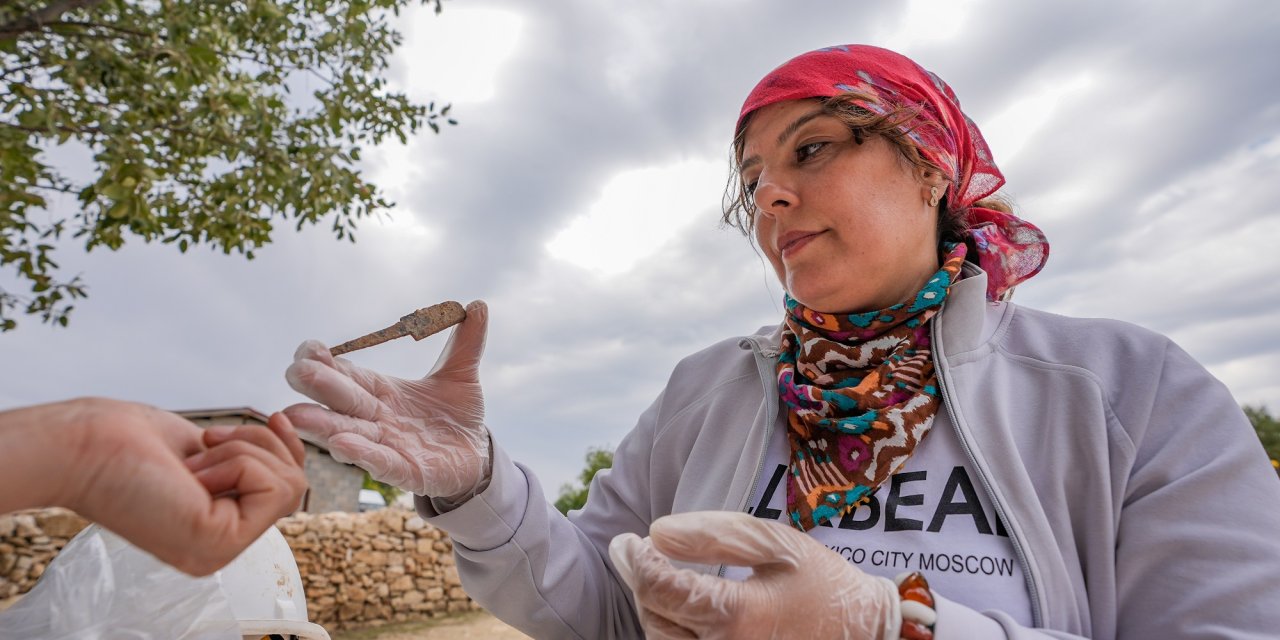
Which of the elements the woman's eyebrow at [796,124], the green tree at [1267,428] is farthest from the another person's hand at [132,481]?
the green tree at [1267,428]

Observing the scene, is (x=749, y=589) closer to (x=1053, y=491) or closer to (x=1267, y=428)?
(x=1053, y=491)

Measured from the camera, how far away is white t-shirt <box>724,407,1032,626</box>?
150 cm

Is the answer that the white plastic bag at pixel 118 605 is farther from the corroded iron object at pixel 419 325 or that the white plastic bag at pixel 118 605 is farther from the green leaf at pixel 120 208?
the green leaf at pixel 120 208

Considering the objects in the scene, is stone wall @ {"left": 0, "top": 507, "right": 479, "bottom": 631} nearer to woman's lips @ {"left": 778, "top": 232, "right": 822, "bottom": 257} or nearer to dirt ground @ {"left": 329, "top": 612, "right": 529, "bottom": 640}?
dirt ground @ {"left": 329, "top": 612, "right": 529, "bottom": 640}

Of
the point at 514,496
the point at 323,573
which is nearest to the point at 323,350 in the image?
the point at 514,496

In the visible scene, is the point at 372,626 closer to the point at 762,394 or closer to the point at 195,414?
the point at 195,414

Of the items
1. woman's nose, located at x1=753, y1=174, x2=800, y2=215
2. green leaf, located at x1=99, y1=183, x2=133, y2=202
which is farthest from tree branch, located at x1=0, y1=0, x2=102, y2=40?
woman's nose, located at x1=753, y1=174, x2=800, y2=215

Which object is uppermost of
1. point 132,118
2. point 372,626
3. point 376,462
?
point 132,118

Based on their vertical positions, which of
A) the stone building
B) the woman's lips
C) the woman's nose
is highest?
the woman's nose

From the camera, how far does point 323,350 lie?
1521 mm

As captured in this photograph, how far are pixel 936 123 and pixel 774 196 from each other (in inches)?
18.0

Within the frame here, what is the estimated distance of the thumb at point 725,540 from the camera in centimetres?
121

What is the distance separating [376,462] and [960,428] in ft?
4.05

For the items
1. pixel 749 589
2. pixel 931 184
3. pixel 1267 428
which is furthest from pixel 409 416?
pixel 1267 428
